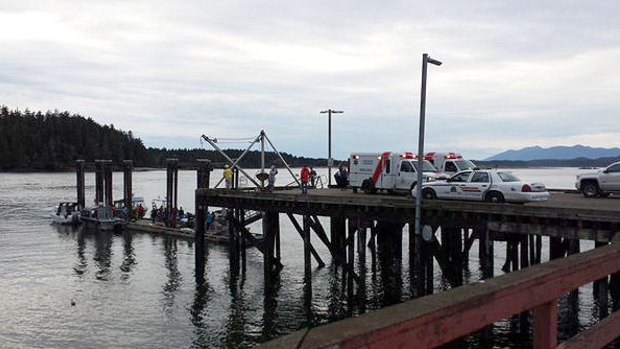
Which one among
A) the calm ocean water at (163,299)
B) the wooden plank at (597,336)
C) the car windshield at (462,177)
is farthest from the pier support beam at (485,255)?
the wooden plank at (597,336)

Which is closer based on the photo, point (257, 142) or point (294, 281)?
point (294, 281)

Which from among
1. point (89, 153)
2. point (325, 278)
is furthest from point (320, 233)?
point (89, 153)

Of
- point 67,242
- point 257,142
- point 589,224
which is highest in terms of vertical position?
point 257,142

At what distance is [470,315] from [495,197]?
19413 millimetres

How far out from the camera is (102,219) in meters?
50.3

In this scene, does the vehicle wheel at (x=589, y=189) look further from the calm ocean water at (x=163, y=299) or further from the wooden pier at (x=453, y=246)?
the calm ocean water at (x=163, y=299)

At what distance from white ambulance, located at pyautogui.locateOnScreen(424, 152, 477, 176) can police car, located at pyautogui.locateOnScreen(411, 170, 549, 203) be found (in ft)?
17.7

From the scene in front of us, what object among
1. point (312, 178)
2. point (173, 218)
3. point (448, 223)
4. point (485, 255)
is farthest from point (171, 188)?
point (485, 255)

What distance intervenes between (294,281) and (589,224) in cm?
1509

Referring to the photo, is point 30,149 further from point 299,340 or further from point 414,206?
point 299,340

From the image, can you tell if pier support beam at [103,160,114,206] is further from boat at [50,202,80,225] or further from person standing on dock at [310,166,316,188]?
person standing on dock at [310,166,316,188]

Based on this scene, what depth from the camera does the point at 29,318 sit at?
849 inches

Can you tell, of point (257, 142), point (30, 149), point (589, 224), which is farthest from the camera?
point (30, 149)

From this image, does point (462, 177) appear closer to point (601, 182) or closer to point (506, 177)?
point (506, 177)
